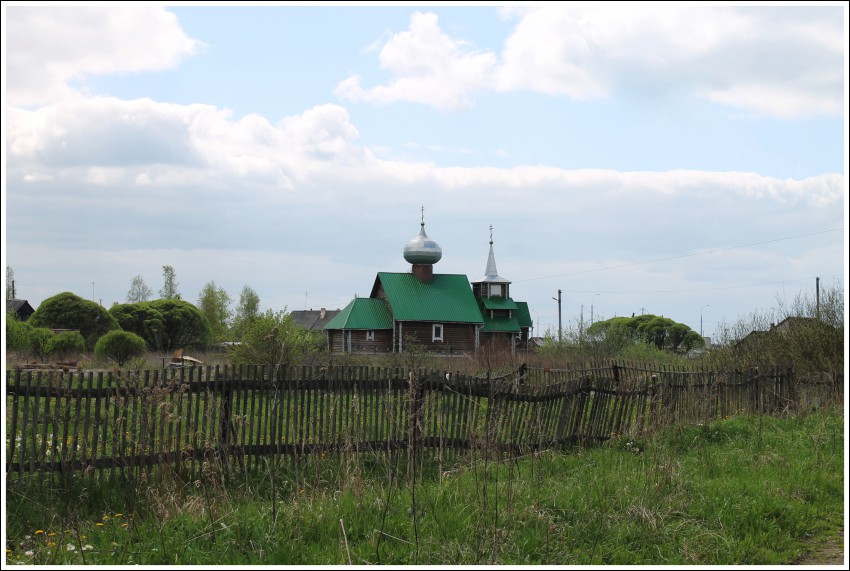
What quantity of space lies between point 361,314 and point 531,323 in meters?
11.2

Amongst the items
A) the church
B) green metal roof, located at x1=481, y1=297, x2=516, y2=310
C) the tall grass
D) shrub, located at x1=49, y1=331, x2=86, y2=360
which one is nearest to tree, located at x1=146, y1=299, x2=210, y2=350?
the church

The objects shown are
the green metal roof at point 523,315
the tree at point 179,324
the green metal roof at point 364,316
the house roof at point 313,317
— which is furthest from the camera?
the house roof at point 313,317

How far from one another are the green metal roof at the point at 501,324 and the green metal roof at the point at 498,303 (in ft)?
2.64

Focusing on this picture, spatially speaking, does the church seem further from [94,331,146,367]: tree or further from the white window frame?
[94,331,146,367]: tree

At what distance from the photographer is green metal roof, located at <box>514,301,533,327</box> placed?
5062 centimetres

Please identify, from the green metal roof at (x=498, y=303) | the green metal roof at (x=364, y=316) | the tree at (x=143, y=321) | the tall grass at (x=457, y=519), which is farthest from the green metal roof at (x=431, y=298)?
the tall grass at (x=457, y=519)

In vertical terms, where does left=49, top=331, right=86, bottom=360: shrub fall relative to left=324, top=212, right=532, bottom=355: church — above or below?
below

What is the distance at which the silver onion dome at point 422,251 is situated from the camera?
157 feet

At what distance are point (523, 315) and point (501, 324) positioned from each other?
3.04 meters

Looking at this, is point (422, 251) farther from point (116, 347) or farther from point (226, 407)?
point (226, 407)

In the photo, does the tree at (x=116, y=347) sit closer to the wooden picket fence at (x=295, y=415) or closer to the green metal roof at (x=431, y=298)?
the green metal roof at (x=431, y=298)

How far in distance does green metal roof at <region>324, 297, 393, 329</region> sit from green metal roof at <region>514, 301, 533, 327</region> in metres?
8.99

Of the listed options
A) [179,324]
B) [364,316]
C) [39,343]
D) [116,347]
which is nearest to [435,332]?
[364,316]

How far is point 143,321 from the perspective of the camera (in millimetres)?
40844
